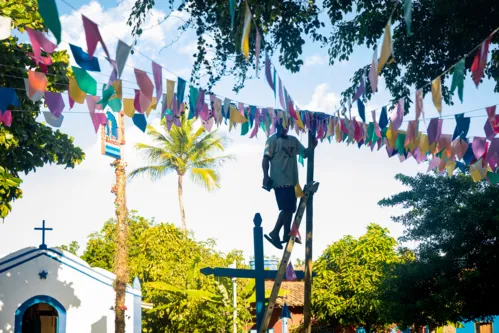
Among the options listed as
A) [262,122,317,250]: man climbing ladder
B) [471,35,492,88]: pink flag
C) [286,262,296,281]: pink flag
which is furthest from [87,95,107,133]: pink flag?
[471,35,492,88]: pink flag

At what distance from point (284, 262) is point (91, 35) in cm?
317

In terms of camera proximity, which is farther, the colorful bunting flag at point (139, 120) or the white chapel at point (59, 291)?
the white chapel at point (59, 291)

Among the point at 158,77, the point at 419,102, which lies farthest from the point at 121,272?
the point at 158,77

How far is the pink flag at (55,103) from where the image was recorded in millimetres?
5785

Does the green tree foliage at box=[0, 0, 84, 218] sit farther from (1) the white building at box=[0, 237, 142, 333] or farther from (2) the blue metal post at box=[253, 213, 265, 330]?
(2) the blue metal post at box=[253, 213, 265, 330]

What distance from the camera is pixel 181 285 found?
20375mm

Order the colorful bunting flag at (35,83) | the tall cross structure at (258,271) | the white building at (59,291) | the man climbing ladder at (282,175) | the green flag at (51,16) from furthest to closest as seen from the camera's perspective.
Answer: the white building at (59,291) < the tall cross structure at (258,271) < the man climbing ladder at (282,175) < the colorful bunting flag at (35,83) < the green flag at (51,16)

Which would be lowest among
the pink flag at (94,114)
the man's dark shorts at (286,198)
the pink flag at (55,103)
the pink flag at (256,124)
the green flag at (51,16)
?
the man's dark shorts at (286,198)

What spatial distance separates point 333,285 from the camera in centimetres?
2564

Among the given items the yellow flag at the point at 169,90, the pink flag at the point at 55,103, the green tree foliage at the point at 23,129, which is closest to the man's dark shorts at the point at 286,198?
the yellow flag at the point at 169,90

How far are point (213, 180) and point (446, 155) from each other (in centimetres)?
2393

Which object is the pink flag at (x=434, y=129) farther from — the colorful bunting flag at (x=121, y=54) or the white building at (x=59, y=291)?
the white building at (x=59, y=291)

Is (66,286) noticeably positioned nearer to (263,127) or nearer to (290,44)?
(290,44)

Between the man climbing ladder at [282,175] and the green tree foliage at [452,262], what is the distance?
9.12 m
